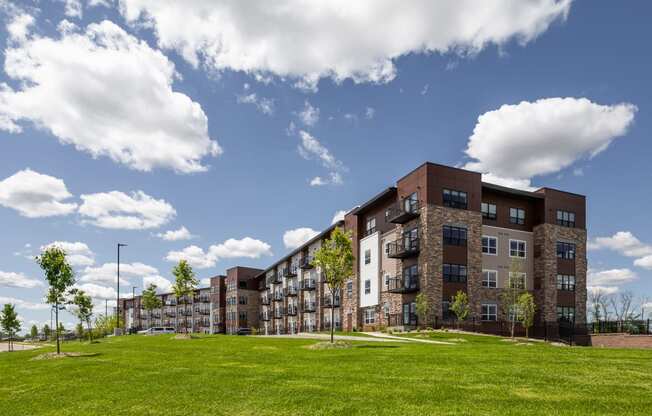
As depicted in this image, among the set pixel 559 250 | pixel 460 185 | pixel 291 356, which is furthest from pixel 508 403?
pixel 559 250

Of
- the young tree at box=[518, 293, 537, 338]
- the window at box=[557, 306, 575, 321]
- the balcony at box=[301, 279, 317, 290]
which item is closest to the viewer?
the young tree at box=[518, 293, 537, 338]

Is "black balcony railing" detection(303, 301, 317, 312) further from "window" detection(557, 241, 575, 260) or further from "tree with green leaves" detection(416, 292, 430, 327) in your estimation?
"window" detection(557, 241, 575, 260)

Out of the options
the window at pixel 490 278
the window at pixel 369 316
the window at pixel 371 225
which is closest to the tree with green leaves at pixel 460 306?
the window at pixel 490 278

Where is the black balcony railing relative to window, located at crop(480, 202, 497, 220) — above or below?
below

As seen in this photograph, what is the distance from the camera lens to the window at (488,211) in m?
41.9

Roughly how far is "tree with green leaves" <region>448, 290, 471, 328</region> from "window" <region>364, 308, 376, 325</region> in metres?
9.82

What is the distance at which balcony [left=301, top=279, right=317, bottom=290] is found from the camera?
6221cm

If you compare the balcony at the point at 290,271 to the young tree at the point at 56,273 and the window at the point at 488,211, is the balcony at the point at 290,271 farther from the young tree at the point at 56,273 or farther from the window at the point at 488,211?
the young tree at the point at 56,273

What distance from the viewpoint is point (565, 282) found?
4369 cm

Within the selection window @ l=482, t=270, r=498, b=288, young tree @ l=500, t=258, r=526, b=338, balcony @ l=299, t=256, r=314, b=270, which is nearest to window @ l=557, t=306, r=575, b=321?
young tree @ l=500, t=258, r=526, b=338

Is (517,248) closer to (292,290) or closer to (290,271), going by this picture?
(292,290)

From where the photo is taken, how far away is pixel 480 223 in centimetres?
4028

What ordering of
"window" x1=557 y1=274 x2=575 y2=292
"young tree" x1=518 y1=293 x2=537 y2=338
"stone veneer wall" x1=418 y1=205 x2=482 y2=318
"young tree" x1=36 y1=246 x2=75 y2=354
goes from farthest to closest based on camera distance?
1. "window" x1=557 y1=274 x2=575 y2=292
2. "stone veneer wall" x1=418 y1=205 x2=482 y2=318
3. "young tree" x1=518 y1=293 x2=537 y2=338
4. "young tree" x1=36 y1=246 x2=75 y2=354

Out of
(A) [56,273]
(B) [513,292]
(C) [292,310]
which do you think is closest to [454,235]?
(B) [513,292]
